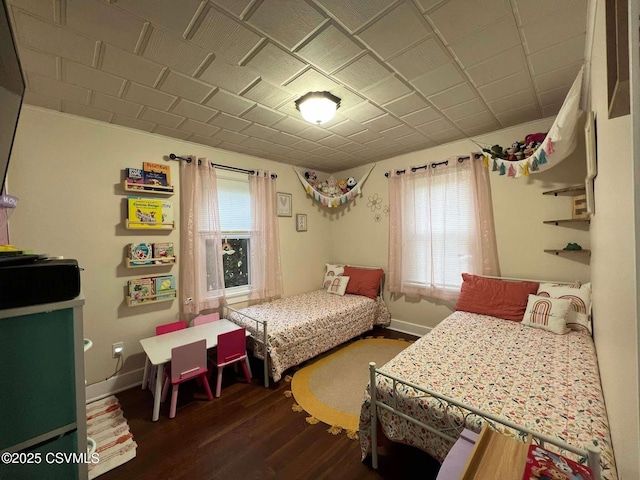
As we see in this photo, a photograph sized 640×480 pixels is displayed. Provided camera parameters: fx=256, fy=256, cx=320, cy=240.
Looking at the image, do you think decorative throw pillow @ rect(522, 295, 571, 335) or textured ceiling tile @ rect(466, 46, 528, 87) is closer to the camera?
textured ceiling tile @ rect(466, 46, 528, 87)

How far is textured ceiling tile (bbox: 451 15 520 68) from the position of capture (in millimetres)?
1405

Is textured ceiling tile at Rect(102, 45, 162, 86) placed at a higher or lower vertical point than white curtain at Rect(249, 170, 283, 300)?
higher

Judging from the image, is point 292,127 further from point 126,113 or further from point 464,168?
point 464,168

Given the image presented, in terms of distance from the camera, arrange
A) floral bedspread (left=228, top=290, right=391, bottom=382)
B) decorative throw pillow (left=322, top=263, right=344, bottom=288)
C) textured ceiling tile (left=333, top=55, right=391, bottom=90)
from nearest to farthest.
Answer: textured ceiling tile (left=333, top=55, right=391, bottom=90) < floral bedspread (left=228, top=290, right=391, bottom=382) < decorative throw pillow (left=322, top=263, right=344, bottom=288)

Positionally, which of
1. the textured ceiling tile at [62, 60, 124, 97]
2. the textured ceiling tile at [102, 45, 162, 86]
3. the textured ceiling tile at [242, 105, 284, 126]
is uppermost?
the textured ceiling tile at [242, 105, 284, 126]

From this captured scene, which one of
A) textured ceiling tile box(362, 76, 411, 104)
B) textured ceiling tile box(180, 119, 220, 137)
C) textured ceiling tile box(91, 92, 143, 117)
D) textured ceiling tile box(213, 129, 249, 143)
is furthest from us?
textured ceiling tile box(213, 129, 249, 143)

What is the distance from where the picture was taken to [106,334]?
7.90ft

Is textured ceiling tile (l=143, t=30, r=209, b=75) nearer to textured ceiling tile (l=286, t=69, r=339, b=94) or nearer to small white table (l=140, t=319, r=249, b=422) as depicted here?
textured ceiling tile (l=286, t=69, r=339, b=94)

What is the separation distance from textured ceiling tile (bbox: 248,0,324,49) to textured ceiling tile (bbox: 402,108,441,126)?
1371mm

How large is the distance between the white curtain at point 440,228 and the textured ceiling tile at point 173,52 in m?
2.72

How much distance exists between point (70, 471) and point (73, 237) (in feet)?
7.05

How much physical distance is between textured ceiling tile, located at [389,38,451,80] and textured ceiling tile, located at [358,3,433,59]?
64 millimetres

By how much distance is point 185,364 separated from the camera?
2.10 metres

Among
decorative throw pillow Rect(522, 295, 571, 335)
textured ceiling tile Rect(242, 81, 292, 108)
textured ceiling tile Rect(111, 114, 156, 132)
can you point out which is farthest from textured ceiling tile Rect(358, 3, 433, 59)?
decorative throw pillow Rect(522, 295, 571, 335)
